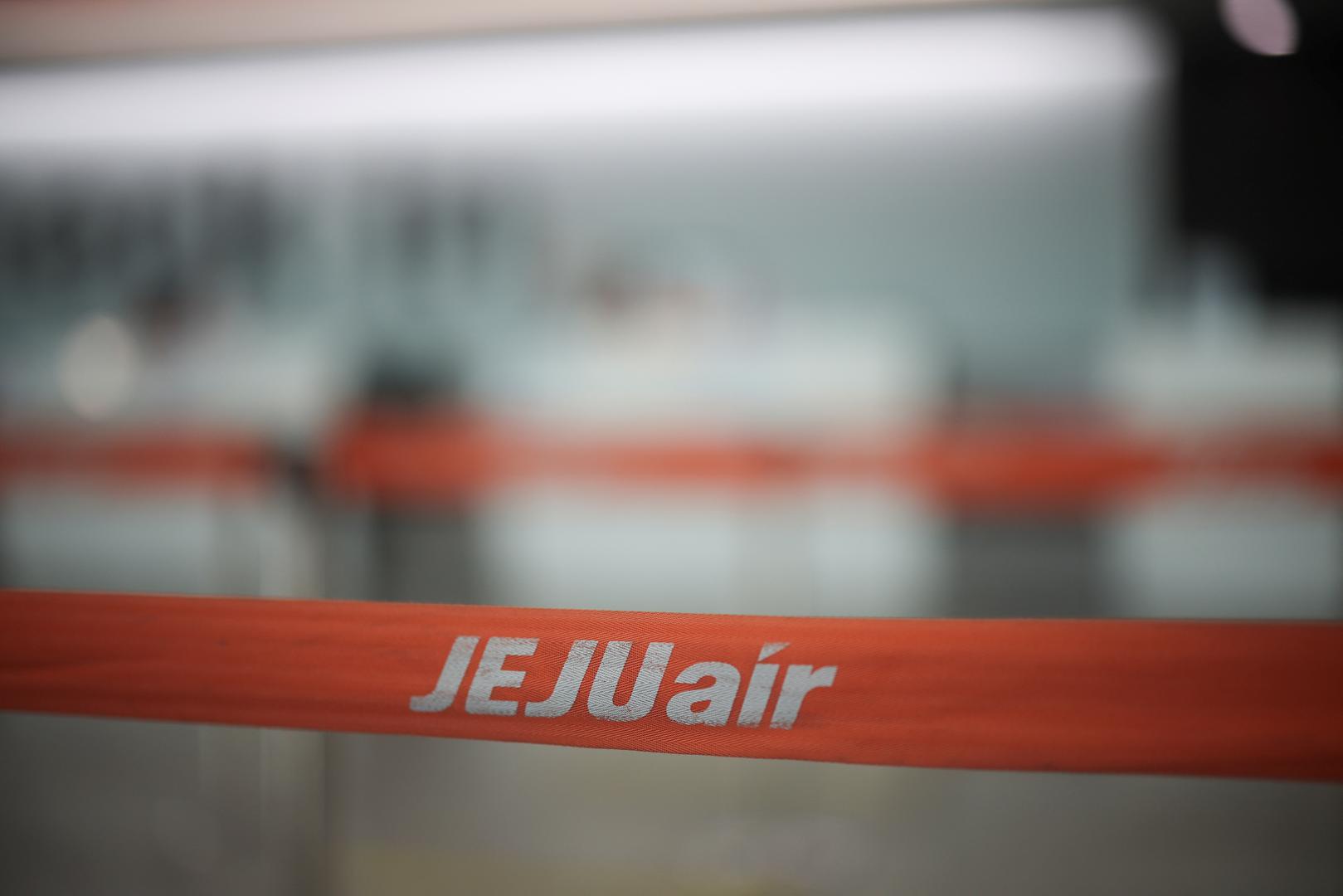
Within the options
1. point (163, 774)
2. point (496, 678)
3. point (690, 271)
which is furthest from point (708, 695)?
Answer: point (690, 271)

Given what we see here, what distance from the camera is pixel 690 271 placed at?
402cm

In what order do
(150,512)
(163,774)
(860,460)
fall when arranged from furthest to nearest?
(150,512), (860,460), (163,774)

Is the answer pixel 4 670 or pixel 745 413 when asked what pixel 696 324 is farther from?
pixel 4 670

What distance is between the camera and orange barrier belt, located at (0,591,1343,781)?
525mm

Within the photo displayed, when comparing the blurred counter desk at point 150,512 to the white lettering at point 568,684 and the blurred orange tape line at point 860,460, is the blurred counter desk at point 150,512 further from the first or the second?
the white lettering at point 568,684

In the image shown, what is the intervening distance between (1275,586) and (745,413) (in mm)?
2082

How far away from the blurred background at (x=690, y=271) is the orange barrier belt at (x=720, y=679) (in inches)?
89.0

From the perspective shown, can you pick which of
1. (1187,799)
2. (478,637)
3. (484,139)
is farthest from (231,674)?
(484,139)

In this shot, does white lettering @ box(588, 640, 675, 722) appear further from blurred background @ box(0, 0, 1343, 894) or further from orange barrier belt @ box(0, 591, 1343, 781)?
blurred background @ box(0, 0, 1343, 894)

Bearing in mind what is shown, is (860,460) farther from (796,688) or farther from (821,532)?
(796,688)

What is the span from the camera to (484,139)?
4.08m

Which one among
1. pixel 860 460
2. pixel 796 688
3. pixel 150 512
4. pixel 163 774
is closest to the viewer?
pixel 796 688

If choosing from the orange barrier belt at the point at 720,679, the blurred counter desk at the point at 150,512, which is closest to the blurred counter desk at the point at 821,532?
the blurred counter desk at the point at 150,512

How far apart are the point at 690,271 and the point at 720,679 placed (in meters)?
3.54
